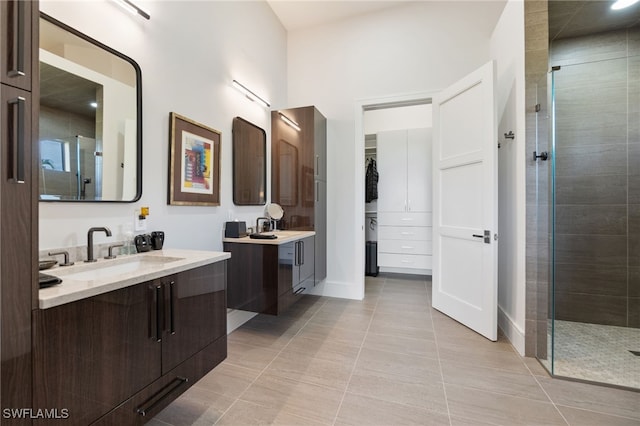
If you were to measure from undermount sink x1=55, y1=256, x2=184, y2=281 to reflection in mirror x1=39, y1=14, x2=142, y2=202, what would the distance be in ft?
1.18

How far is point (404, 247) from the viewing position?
4363 millimetres

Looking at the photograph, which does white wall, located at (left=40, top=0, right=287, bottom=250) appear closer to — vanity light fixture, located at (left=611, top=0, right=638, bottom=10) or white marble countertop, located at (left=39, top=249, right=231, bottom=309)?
white marble countertop, located at (left=39, top=249, right=231, bottom=309)

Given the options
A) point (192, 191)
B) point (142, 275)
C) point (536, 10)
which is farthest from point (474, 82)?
point (142, 275)

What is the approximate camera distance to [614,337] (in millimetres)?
2373

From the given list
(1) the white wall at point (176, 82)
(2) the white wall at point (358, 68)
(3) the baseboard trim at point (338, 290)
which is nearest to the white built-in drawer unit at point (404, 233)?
(2) the white wall at point (358, 68)

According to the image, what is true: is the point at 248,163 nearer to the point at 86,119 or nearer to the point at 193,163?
the point at 193,163

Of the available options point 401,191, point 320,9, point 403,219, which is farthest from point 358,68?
point 403,219

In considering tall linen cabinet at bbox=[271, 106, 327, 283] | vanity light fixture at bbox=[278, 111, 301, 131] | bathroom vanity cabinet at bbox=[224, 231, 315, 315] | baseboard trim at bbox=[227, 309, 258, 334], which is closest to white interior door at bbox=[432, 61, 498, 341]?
tall linen cabinet at bbox=[271, 106, 327, 283]

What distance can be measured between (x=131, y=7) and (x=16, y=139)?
1.36 meters

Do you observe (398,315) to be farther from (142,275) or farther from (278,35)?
(278,35)

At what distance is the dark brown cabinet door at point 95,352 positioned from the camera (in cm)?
78

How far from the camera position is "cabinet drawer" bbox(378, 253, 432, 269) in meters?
4.26

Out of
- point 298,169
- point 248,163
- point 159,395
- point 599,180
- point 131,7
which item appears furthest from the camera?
point 298,169
